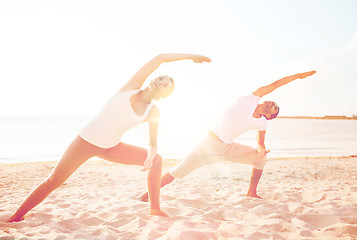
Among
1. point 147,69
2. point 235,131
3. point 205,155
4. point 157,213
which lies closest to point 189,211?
point 157,213

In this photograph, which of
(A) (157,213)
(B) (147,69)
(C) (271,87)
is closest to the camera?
(B) (147,69)

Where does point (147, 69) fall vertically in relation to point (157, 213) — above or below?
above

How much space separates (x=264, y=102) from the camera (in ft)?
16.7

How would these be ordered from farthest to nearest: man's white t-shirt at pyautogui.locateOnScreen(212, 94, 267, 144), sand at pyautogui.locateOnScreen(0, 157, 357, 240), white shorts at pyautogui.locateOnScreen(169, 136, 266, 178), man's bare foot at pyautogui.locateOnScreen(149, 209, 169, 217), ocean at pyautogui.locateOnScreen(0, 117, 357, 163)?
ocean at pyautogui.locateOnScreen(0, 117, 357, 163)
white shorts at pyautogui.locateOnScreen(169, 136, 266, 178)
man's white t-shirt at pyautogui.locateOnScreen(212, 94, 267, 144)
man's bare foot at pyautogui.locateOnScreen(149, 209, 169, 217)
sand at pyautogui.locateOnScreen(0, 157, 357, 240)

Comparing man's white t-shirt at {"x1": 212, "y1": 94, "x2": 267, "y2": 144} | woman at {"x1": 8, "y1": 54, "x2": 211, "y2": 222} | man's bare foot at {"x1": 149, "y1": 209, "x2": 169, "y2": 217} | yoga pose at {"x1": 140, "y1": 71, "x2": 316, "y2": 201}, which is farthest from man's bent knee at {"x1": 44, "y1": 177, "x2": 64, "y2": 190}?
man's white t-shirt at {"x1": 212, "y1": 94, "x2": 267, "y2": 144}

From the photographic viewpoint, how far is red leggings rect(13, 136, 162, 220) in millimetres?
3592

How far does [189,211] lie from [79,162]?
5.94ft

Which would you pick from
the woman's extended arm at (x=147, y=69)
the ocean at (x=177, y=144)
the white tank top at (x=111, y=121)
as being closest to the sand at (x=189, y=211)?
the white tank top at (x=111, y=121)

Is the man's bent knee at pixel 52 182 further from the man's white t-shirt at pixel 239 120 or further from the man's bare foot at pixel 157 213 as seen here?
the man's white t-shirt at pixel 239 120

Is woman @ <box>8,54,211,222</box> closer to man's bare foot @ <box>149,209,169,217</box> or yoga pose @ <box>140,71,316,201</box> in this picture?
man's bare foot @ <box>149,209,169,217</box>

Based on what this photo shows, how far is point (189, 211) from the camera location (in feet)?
14.8

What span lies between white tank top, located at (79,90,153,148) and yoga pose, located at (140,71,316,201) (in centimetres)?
178

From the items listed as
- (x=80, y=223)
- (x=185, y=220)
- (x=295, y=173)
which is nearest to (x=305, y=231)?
(x=185, y=220)

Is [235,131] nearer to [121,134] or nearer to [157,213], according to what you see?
[157,213]
